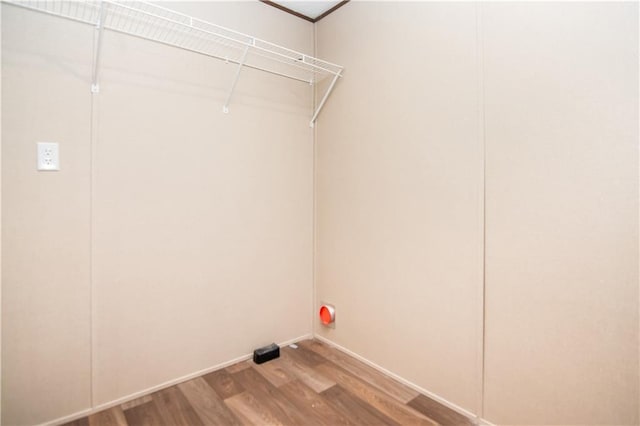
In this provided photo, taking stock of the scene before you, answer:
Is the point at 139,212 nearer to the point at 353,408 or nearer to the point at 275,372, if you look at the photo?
the point at 275,372

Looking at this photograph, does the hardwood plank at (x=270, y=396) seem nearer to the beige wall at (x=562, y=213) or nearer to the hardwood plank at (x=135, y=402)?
the hardwood plank at (x=135, y=402)

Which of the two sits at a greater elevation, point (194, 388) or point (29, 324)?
point (29, 324)

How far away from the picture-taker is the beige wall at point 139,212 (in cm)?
140

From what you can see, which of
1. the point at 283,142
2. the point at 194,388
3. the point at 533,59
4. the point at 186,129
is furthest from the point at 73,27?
the point at 533,59

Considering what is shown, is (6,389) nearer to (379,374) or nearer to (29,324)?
(29,324)

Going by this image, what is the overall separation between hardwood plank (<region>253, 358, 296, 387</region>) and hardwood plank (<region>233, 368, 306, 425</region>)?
3cm

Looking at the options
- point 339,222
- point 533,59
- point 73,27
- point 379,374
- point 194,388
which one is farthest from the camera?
point 339,222

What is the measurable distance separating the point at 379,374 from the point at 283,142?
62.0 inches

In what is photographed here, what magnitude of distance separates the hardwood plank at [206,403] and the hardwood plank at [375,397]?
0.59m

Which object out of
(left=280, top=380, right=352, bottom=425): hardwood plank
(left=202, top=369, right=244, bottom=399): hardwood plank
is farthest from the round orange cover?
(left=202, top=369, right=244, bottom=399): hardwood plank

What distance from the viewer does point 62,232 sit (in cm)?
148

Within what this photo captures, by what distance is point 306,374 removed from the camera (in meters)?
1.91

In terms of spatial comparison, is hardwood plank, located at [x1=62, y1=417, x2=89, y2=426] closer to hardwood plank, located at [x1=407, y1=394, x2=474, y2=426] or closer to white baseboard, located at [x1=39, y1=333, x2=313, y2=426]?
white baseboard, located at [x1=39, y1=333, x2=313, y2=426]

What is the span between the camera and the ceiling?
2.13 meters
